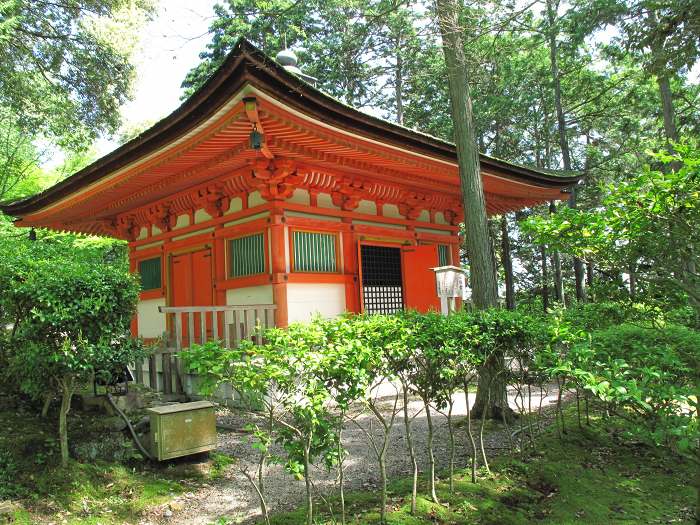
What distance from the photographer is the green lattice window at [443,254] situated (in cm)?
1066

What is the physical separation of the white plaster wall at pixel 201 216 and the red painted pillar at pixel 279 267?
6.88 ft

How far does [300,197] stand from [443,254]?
13.3 feet

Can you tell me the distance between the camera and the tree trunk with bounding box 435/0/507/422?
614 cm

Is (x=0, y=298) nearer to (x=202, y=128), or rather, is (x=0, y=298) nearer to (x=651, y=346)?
(x=202, y=128)

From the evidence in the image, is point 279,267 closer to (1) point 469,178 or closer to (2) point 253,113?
(2) point 253,113

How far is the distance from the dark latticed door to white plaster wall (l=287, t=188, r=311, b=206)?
4.63 ft

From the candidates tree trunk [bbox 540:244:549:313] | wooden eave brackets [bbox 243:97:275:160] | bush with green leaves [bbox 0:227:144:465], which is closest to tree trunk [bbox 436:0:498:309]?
wooden eave brackets [bbox 243:97:275:160]

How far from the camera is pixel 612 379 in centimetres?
324

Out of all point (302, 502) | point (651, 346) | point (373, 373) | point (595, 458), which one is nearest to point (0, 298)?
point (302, 502)

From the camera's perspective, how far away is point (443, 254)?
10.8 m

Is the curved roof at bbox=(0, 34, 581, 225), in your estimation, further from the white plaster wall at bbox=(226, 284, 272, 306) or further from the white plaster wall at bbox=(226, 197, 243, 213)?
the white plaster wall at bbox=(226, 284, 272, 306)

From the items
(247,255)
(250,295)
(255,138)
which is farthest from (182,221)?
(255,138)

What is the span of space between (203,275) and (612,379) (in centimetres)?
744

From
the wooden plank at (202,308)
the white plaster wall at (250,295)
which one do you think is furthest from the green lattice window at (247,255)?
the wooden plank at (202,308)
